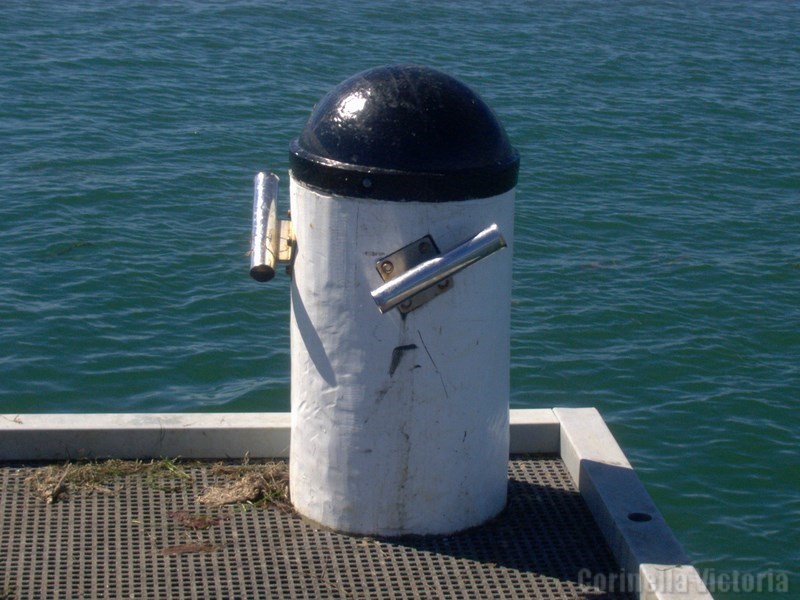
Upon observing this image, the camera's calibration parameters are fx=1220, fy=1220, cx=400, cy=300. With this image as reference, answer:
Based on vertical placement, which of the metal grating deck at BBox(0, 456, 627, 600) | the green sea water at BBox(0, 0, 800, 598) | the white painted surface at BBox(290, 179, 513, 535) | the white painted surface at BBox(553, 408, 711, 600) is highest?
the white painted surface at BBox(290, 179, 513, 535)

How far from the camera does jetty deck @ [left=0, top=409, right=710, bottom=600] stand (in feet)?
14.2

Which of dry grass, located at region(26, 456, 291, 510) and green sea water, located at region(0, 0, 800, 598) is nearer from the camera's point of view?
dry grass, located at region(26, 456, 291, 510)

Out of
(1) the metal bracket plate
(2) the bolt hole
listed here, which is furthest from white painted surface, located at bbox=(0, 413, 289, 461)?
(2) the bolt hole

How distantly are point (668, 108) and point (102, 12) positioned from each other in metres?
10.5

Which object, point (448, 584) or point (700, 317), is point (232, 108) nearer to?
point (700, 317)

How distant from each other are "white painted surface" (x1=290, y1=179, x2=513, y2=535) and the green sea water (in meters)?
3.29

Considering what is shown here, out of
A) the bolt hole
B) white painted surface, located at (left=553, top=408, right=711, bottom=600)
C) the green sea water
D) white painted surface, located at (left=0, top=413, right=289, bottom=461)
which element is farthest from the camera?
the green sea water

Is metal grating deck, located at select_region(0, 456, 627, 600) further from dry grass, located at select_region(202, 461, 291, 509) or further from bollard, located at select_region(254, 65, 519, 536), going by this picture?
bollard, located at select_region(254, 65, 519, 536)

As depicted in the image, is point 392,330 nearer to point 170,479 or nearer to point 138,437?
point 170,479

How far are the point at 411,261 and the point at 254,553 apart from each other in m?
1.25

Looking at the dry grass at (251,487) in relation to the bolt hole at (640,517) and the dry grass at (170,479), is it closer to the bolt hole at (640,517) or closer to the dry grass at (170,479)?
the dry grass at (170,479)

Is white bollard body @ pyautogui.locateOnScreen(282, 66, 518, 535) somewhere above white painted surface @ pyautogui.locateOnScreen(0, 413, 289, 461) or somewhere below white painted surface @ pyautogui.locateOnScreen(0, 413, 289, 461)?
above

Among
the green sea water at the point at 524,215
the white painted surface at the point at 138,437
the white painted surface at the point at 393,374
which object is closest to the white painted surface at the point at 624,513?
the white painted surface at the point at 393,374

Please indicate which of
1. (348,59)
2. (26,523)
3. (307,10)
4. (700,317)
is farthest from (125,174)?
(26,523)
